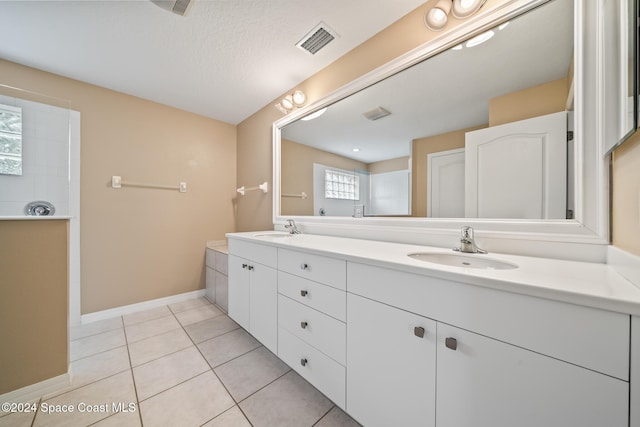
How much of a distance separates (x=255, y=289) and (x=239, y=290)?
0.28 meters

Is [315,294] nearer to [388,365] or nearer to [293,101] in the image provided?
[388,365]

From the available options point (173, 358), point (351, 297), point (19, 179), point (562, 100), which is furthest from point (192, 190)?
point (562, 100)

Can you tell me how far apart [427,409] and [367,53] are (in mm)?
1925

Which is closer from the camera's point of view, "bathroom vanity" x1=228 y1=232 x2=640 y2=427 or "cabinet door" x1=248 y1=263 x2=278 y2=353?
"bathroom vanity" x1=228 y1=232 x2=640 y2=427

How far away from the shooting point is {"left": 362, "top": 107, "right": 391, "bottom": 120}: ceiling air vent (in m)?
1.44

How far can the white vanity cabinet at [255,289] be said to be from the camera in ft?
4.58

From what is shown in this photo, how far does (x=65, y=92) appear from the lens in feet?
6.26

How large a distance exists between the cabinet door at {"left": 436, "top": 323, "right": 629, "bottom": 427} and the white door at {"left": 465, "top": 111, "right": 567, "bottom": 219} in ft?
2.07

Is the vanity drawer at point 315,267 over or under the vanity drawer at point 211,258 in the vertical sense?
over

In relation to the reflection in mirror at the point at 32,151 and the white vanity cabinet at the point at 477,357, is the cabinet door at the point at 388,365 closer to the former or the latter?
the white vanity cabinet at the point at 477,357

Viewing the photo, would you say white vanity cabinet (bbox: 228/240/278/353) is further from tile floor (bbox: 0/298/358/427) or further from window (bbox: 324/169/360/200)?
window (bbox: 324/169/360/200)

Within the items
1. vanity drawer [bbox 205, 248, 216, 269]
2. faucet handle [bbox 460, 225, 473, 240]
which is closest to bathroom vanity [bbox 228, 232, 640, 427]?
faucet handle [bbox 460, 225, 473, 240]

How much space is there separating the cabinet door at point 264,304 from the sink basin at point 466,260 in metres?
0.88

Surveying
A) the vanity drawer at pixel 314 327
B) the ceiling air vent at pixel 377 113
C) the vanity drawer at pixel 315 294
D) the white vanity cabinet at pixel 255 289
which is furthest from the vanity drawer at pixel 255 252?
the ceiling air vent at pixel 377 113
